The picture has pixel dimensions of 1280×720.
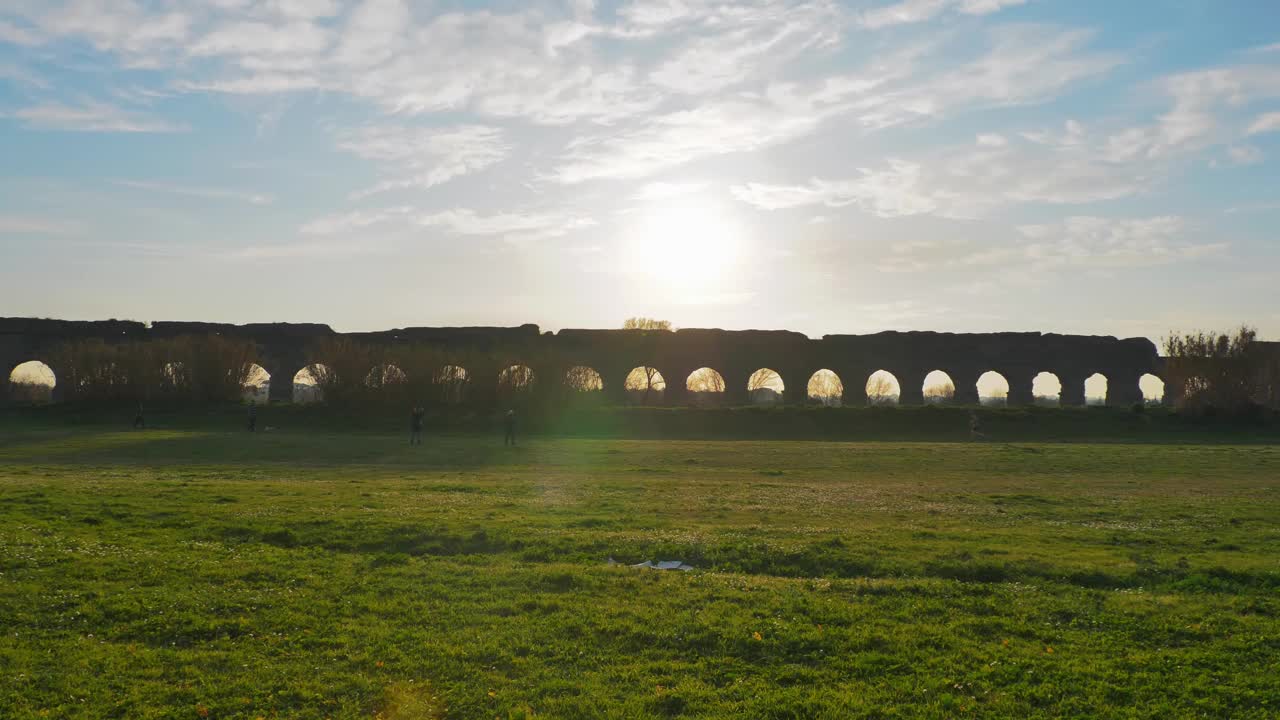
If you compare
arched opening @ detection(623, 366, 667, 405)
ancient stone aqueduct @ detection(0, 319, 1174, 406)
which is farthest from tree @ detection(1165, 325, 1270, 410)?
arched opening @ detection(623, 366, 667, 405)

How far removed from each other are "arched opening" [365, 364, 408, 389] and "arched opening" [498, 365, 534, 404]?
13.8 feet

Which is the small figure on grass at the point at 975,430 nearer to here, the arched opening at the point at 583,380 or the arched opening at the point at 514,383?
the arched opening at the point at 583,380

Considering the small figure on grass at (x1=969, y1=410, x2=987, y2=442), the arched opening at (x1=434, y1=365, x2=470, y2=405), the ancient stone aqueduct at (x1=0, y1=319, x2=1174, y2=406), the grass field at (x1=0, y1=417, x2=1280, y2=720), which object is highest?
the ancient stone aqueduct at (x1=0, y1=319, x2=1174, y2=406)

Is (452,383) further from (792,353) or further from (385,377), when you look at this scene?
(792,353)

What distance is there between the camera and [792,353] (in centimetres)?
4875

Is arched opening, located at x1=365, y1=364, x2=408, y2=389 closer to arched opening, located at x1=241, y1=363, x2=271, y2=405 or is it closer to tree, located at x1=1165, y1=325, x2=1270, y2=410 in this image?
arched opening, located at x1=241, y1=363, x2=271, y2=405

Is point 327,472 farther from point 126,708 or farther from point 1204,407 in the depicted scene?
point 1204,407

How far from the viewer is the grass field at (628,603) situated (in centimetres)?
567

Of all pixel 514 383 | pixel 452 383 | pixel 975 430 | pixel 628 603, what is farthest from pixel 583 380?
pixel 628 603

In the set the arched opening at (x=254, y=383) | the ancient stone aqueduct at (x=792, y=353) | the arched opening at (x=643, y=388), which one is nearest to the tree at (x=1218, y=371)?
the ancient stone aqueduct at (x=792, y=353)

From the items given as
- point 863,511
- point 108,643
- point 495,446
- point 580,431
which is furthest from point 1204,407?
point 108,643

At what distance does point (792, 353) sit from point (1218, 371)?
62.5 ft

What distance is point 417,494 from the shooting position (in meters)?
14.8

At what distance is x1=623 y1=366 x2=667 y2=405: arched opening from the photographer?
5006 cm
